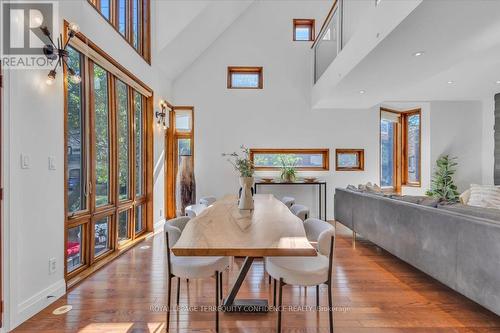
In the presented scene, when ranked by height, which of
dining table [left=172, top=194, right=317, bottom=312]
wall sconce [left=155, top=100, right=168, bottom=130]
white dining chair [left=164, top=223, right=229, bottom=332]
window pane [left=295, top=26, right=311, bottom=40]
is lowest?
white dining chair [left=164, top=223, right=229, bottom=332]

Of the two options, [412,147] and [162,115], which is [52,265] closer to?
[162,115]

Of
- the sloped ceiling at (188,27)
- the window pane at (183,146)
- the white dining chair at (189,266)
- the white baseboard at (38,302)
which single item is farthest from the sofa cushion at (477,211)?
the window pane at (183,146)

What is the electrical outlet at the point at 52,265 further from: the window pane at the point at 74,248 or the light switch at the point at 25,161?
the light switch at the point at 25,161

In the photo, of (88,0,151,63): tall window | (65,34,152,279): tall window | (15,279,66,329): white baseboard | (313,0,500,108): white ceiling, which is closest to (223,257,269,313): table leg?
(15,279,66,329): white baseboard

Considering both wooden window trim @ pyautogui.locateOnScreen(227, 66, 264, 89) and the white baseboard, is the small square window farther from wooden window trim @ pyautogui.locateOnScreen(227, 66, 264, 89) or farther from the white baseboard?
the white baseboard

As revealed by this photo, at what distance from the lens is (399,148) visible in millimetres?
6977

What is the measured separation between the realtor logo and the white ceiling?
3169 millimetres

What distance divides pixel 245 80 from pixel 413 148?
448 centimetres

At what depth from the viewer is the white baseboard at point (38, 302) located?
2111 millimetres

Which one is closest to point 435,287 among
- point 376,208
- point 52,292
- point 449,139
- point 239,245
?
point 376,208

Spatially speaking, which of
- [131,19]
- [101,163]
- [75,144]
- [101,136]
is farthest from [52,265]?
[131,19]

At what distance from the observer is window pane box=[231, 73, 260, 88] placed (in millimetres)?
6352

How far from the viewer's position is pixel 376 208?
3490 mm

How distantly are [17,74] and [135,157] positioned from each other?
91.2 inches
